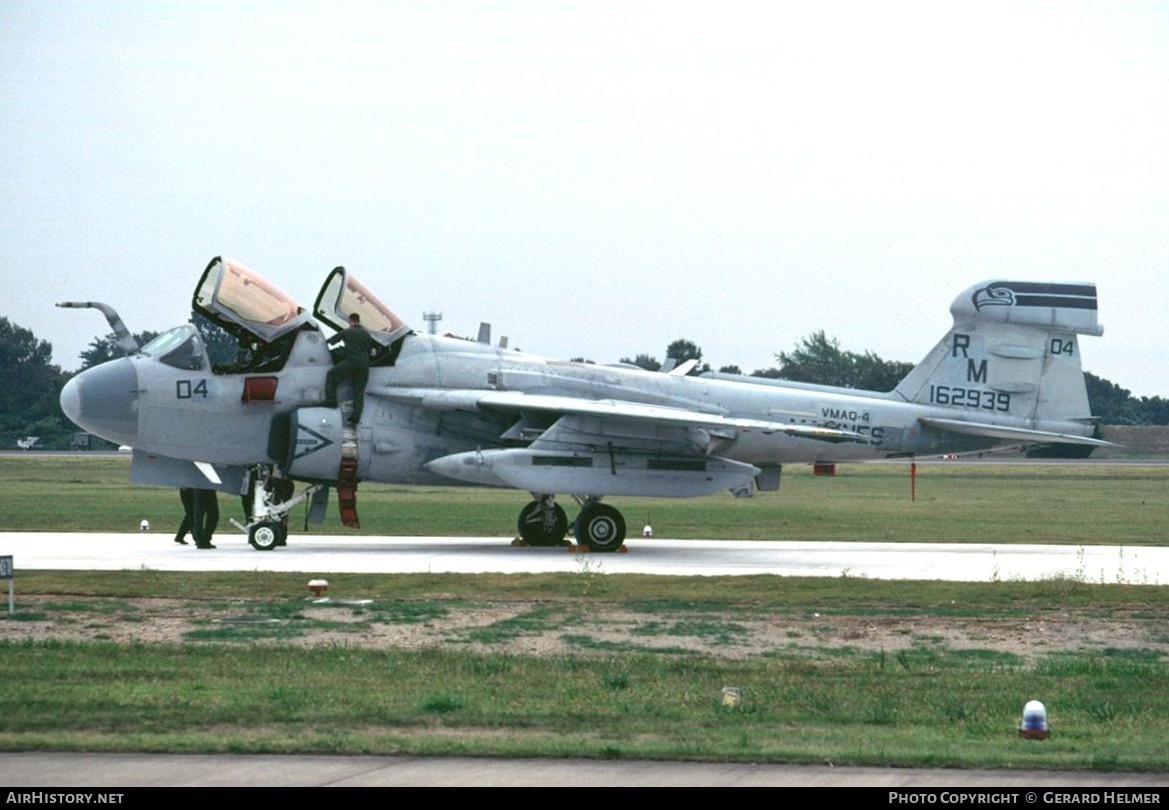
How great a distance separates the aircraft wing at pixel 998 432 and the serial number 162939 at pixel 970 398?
36cm

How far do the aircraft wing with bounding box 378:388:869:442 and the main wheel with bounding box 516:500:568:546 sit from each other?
1.89 meters

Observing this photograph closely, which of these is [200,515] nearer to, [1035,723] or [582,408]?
[582,408]

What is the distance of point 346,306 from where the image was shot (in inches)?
965

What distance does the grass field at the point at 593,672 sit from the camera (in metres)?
10.3

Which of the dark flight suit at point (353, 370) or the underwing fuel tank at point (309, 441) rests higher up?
the dark flight suit at point (353, 370)

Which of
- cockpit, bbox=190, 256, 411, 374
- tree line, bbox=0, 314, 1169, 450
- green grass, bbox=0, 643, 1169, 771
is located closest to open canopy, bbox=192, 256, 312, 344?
cockpit, bbox=190, 256, 411, 374

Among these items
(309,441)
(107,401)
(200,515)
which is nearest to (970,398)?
(309,441)

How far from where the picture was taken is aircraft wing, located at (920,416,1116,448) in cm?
2723

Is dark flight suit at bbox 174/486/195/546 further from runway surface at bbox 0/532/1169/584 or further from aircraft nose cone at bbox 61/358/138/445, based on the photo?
aircraft nose cone at bbox 61/358/138/445

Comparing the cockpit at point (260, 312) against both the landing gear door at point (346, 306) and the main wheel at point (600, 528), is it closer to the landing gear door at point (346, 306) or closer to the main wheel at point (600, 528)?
the landing gear door at point (346, 306)

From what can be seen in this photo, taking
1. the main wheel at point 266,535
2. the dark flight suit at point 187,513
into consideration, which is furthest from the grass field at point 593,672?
the dark flight suit at point 187,513

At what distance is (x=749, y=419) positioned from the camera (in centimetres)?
2655

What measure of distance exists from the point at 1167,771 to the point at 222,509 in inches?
1220

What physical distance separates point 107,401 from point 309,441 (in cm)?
294
